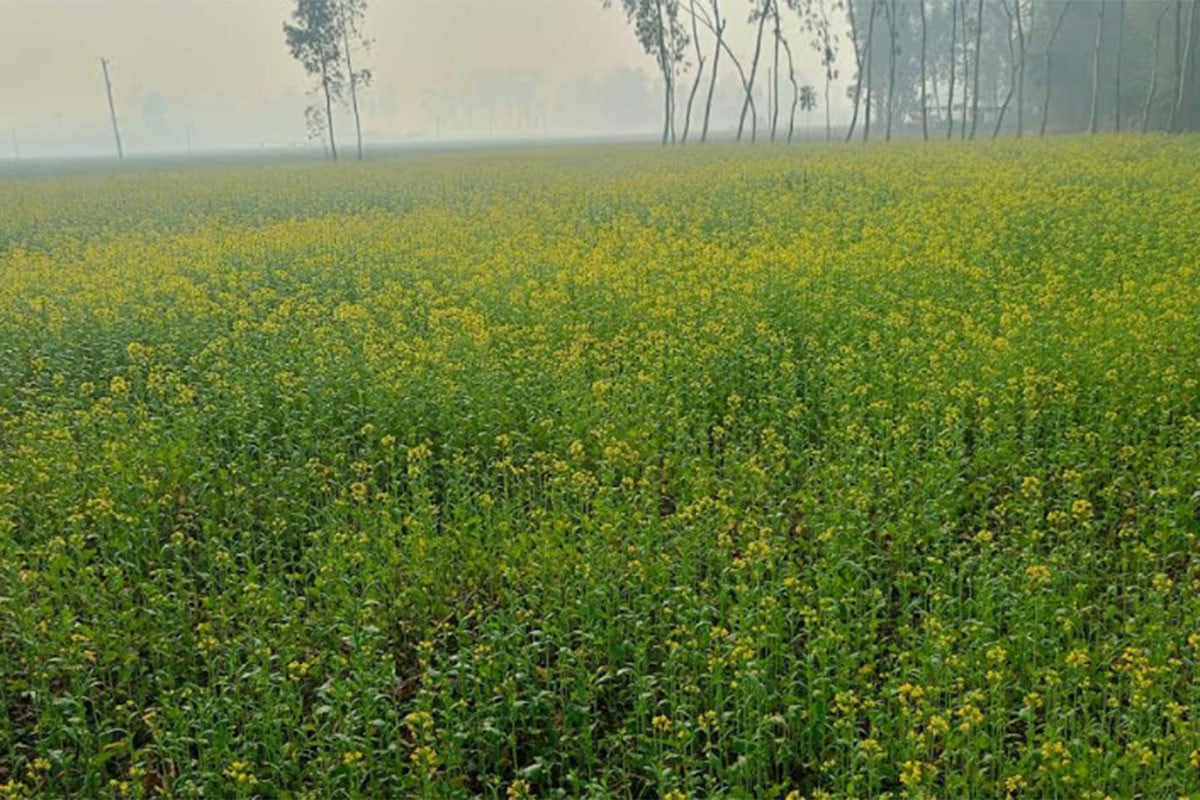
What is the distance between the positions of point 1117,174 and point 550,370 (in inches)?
771

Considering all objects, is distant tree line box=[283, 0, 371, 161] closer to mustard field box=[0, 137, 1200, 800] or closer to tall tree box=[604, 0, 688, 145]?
tall tree box=[604, 0, 688, 145]

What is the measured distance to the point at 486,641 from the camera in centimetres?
669

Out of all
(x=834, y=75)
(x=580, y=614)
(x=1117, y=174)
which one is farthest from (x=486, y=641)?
(x=834, y=75)

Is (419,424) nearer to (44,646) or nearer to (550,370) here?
(550,370)

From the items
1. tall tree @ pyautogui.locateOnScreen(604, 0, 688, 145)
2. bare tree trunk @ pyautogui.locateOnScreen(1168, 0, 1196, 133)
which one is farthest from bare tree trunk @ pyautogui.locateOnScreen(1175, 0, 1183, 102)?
tall tree @ pyautogui.locateOnScreen(604, 0, 688, 145)

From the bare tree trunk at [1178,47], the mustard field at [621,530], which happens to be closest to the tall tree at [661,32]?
the bare tree trunk at [1178,47]

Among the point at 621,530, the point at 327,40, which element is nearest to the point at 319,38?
the point at 327,40

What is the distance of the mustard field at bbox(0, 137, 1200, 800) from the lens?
553 centimetres

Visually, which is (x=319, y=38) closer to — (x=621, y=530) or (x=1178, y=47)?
(x=1178, y=47)

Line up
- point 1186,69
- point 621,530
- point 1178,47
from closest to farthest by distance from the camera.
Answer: point 621,530 → point 1186,69 → point 1178,47

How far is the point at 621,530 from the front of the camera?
7.79 m

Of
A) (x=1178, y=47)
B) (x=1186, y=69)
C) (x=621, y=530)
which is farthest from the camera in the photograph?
(x=1178, y=47)

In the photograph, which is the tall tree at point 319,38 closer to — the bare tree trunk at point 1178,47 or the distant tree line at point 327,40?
the distant tree line at point 327,40

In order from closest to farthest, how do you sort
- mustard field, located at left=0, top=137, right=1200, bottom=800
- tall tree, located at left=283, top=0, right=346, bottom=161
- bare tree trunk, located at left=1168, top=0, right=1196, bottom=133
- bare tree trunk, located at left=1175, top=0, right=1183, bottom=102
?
mustard field, located at left=0, top=137, right=1200, bottom=800 → bare tree trunk, located at left=1168, top=0, right=1196, bottom=133 → bare tree trunk, located at left=1175, top=0, right=1183, bottom=102 → tall tree, located at left=283, top=0, right=346, bottom=161
